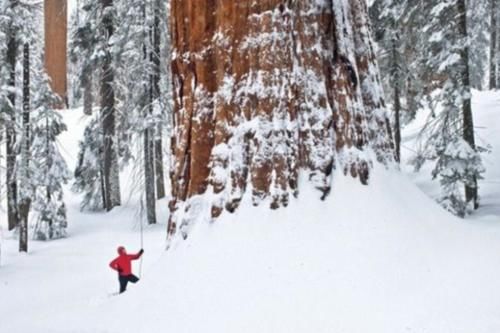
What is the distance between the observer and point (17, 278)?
13.6 metres

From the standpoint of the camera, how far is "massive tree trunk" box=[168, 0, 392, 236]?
5.34 m

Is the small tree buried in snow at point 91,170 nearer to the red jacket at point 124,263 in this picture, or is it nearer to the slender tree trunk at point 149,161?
the slender tree trunk at point 149,161

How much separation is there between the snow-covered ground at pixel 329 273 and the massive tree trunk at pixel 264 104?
0.24m

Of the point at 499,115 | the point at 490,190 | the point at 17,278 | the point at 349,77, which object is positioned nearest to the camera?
the point at 349,77

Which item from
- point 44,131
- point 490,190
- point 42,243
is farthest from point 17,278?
point 490,190

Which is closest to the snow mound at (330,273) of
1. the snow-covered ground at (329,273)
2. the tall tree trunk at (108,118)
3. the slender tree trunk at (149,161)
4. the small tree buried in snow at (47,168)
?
the snow-covered ground at (329,273)

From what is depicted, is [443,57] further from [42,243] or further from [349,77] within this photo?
[42,243]

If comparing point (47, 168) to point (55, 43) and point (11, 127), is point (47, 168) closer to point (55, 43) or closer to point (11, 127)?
point (11, 127)

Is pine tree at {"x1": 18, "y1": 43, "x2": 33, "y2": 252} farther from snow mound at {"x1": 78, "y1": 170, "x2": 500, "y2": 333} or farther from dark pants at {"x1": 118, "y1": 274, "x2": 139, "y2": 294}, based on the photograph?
snow mound at {"x1": 78, "y1": 170, "x2": 500, "y2": 333}

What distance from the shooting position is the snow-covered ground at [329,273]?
4.42 metres

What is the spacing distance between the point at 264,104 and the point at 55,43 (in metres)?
2.37

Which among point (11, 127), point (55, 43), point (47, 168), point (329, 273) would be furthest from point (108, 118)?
point (55, 43)

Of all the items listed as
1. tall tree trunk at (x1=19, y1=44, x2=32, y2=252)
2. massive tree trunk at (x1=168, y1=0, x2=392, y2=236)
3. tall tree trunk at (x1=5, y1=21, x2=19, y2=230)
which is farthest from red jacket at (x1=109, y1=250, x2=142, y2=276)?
tall tree trunk at (x1=19, y1=44, x2=32, y2=252)

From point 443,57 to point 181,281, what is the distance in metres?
11.9
